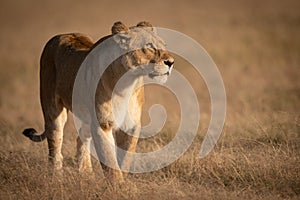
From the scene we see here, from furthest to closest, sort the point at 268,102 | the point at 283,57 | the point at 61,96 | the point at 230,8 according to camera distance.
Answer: the point at 230,8, the point at 283,57, the point at 268,102, the point at 61,96

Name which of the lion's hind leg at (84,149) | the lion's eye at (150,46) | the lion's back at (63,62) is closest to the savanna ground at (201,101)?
the lion's hind leg at (84,149)

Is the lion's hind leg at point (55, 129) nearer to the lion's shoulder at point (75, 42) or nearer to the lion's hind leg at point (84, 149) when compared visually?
the lion's hind leg at point (84, 149)

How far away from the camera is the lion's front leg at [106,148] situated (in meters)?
5.74

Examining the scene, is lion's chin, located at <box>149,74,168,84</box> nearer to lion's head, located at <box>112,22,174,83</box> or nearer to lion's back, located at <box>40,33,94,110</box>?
lion's head, located at <box>112,22,174,83</box>

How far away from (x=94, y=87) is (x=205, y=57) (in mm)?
10900

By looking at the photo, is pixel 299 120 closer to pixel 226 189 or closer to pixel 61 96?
pixel 226 189

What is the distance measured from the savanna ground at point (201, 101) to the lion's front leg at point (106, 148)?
0.14 metres

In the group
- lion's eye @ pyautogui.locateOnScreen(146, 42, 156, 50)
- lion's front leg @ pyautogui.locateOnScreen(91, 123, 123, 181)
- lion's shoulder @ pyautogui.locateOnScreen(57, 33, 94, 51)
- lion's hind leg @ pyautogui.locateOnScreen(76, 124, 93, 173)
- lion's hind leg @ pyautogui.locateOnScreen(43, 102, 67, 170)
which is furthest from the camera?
lion's shoulder @ pyautogui.locateOnScreen(57, 33, 94, 51)

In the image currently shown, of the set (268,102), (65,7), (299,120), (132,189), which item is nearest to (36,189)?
(132,189)

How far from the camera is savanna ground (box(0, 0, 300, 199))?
5.53 meters

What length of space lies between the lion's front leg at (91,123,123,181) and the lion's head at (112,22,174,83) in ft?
2.02

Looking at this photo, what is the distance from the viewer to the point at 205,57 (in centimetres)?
1667

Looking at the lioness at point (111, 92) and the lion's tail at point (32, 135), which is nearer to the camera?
the lioness at point (111, 92)

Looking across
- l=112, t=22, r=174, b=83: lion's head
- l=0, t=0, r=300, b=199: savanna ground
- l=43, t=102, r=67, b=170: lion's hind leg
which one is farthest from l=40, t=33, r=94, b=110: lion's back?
l=0, t=0, r=300, b=199: savanna ground
